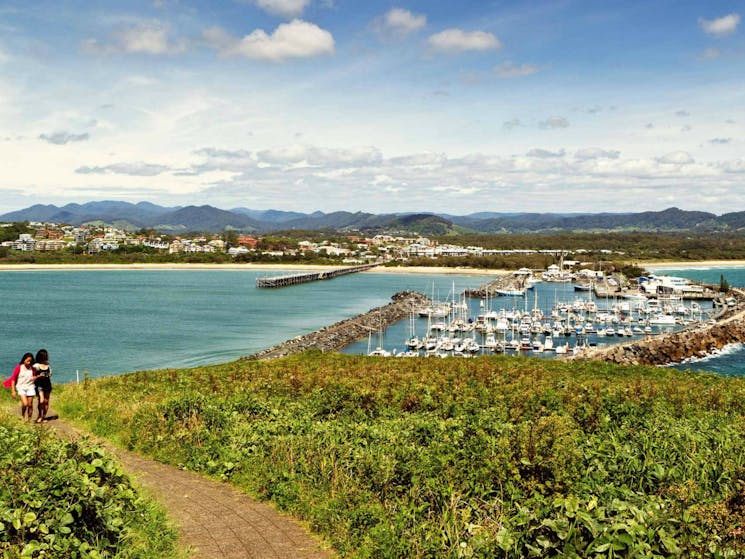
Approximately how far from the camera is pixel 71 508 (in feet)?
18.2

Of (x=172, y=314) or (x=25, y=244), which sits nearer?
(x=172, y=314)

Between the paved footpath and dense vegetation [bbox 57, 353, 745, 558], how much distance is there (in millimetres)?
275

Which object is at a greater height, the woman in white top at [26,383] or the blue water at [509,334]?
the woman in white top at [26,383]

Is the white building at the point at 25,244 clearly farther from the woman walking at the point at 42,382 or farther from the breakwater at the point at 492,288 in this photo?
the woman walking at the point at 42,382

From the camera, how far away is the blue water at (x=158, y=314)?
4531 cm

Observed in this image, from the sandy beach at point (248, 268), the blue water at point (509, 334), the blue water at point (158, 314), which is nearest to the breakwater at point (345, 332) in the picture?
the blue water at point (509, 334)

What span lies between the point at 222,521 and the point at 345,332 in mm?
48664

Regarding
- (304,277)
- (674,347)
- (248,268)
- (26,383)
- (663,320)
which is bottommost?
(663,320)

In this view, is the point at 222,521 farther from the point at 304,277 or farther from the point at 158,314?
the point at 304,277

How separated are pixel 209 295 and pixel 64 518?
3480 inches

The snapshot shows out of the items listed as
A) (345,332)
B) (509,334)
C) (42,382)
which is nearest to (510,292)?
(509,334)

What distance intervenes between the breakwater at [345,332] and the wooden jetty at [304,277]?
1288 inches

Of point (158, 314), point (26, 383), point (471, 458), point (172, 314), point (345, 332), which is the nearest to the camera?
point (471, 458)

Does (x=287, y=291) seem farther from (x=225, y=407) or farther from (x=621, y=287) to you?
(x=225, y=407)
